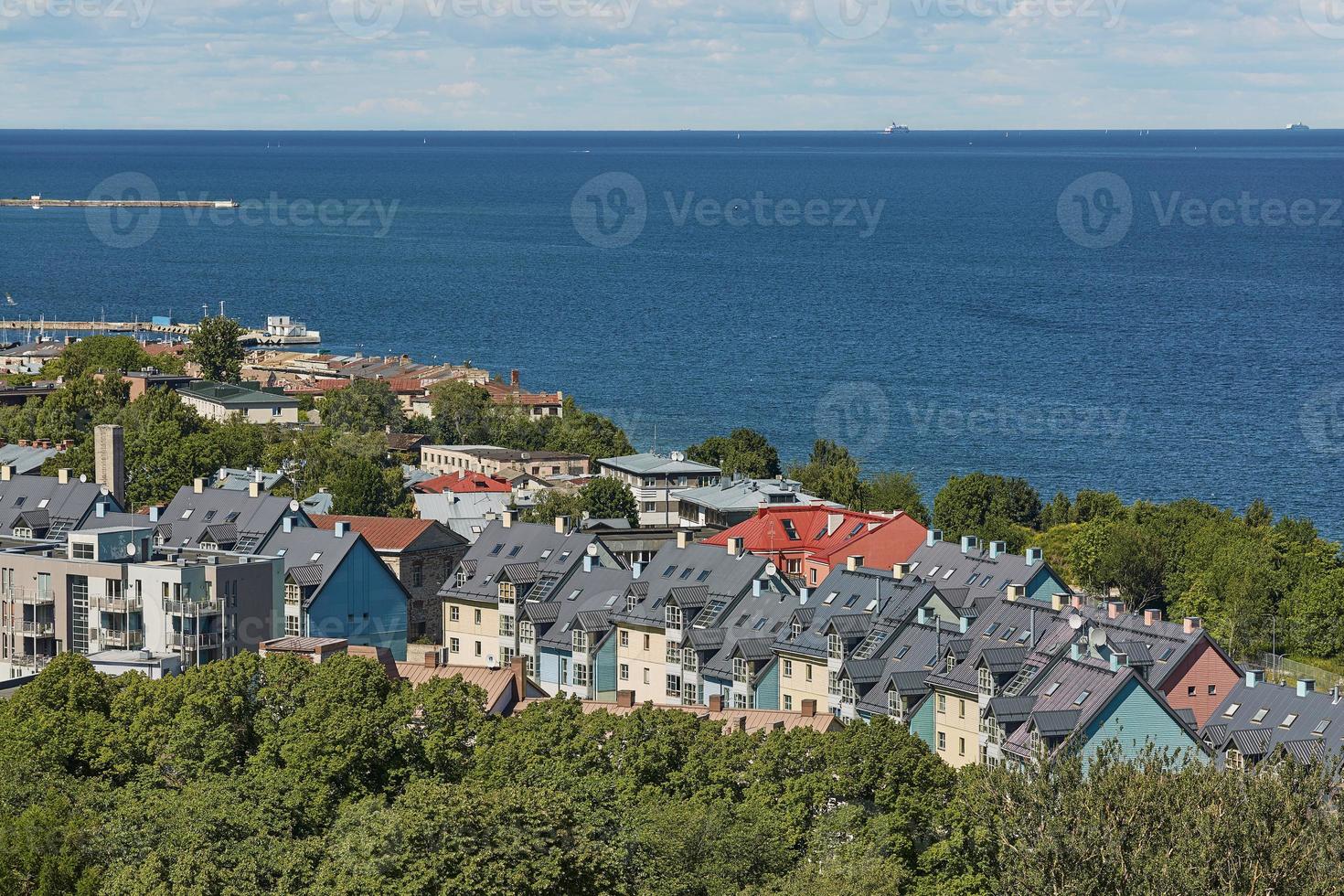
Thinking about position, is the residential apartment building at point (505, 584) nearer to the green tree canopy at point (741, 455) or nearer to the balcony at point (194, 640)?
the balcony at point (194, 640)

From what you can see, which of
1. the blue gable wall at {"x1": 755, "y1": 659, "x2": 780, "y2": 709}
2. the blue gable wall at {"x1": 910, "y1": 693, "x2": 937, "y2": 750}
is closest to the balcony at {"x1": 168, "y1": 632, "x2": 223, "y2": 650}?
the blue gable wall at {"x1": 755, "y1": 659, "x2": 780, "y2": 709}

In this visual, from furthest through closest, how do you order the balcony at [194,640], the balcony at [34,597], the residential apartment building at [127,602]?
the balcony at [34,597] < the residential apartment building at [127,602] < the balcony at [194,640]

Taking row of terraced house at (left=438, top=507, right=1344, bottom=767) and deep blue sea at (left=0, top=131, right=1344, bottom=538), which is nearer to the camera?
row of terraced house at (left=438, top=507, right=1344, bottom=767)

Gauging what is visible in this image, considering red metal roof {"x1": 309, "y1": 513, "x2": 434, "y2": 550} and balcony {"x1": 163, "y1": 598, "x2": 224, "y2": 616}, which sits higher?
red metal roof {"x1": 309, "y1": 513, "x2": 434, "y2": 550}

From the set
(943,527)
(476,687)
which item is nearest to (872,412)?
(943,527)

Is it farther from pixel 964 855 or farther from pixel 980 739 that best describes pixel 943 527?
pixel 964 855

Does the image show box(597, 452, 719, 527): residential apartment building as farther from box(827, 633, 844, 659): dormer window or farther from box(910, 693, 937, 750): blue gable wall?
box(910, 693, 937, 750): blue gable wall

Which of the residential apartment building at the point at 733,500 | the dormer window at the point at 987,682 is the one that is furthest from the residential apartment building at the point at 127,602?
the residential apartment building at the point at 733,500
